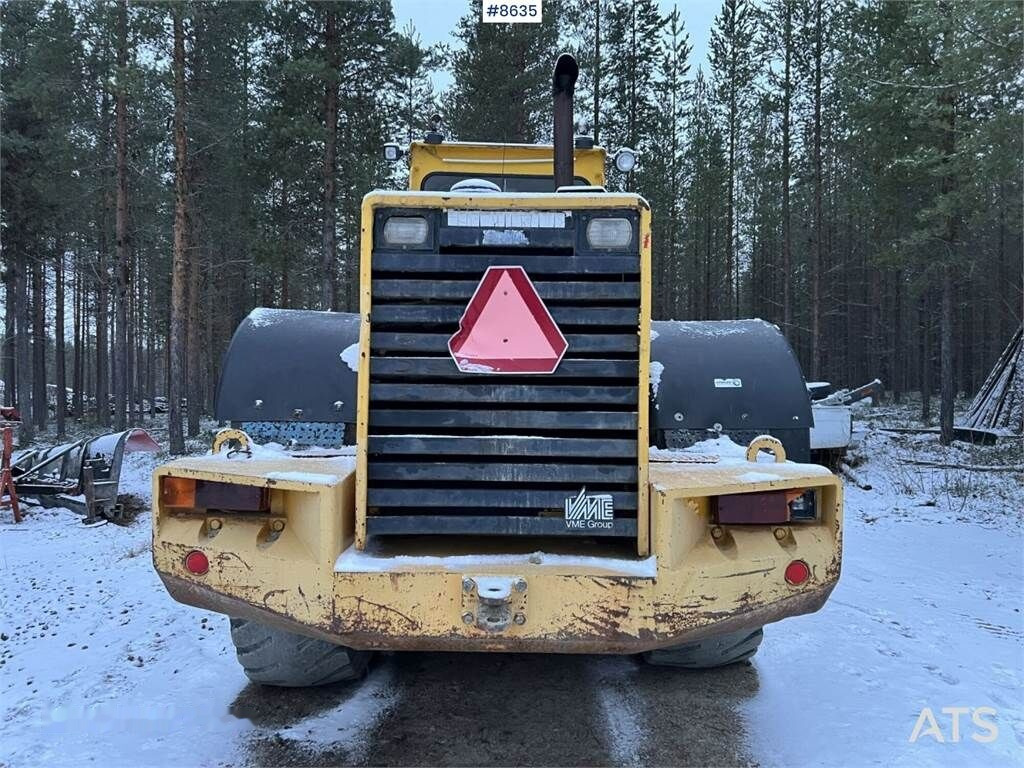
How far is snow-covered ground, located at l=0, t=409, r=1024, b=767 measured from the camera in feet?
10.1

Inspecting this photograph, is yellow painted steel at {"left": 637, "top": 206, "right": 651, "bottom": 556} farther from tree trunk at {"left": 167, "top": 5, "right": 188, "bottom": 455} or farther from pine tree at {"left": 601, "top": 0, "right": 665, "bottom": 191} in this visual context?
pine tree at {"left": 601, "top": 0, "right": 665, "bottom": 191}

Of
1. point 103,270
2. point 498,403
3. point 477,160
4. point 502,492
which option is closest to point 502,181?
point 477,160

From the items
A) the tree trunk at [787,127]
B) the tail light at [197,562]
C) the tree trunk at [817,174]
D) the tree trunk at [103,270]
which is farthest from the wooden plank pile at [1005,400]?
the tree trunk at [103,270]

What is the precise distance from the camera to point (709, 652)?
3.72 meters

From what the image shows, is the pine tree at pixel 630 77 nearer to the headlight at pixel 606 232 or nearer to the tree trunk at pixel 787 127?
the tree trunk at pixel 787 127

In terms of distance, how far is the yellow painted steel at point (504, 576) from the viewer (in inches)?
101

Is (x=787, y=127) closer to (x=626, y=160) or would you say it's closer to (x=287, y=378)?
(x=626, y=160)

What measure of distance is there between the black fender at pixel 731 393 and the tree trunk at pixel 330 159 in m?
14.3

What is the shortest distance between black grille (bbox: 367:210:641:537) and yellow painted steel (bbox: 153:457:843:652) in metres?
0.18

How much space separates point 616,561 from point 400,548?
2.83ft

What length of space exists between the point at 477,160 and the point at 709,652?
3.83 meters

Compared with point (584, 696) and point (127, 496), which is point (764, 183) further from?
point (584, 696)

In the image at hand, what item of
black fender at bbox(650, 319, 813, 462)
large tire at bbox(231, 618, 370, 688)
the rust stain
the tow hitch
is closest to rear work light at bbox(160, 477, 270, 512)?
the rust stain

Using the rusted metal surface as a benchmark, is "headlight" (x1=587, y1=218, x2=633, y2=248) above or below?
above
